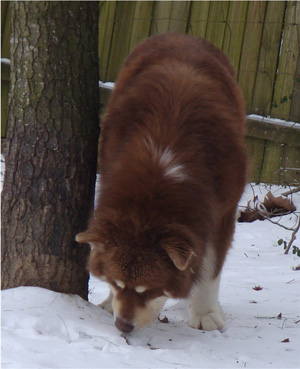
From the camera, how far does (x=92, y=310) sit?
182 inches

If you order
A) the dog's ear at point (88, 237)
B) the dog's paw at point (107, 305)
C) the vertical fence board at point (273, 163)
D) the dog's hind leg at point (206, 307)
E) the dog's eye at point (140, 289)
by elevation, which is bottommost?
the dog's paw at point (107, 305)

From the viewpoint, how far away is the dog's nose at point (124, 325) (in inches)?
164

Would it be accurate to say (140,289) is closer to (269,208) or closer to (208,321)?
(208,321)

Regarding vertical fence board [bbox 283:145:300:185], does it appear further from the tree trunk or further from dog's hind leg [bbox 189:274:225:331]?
the tree trunk

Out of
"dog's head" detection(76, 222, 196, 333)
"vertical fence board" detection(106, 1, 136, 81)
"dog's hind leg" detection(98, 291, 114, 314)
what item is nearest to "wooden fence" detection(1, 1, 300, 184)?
"vertical fence board" detection(106, 1, 136, 81)

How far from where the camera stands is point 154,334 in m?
4.60

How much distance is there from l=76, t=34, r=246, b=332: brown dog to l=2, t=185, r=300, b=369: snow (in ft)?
0.70

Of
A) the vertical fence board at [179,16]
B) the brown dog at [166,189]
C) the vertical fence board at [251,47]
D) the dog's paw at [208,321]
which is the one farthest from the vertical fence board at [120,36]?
the dog's paw at [208,321]

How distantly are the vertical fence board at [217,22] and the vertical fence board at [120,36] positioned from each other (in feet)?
3.38

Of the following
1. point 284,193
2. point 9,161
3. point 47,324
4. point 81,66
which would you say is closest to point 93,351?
point 47,324

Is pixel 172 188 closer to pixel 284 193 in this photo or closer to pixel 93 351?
pixel 93 351

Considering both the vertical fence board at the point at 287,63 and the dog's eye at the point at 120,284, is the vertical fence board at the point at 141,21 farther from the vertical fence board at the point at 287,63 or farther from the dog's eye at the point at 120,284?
the dog's eye at the point at 120,284

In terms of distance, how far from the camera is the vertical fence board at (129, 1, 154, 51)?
9109 millimetres

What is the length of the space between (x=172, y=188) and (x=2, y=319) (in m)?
1.22
